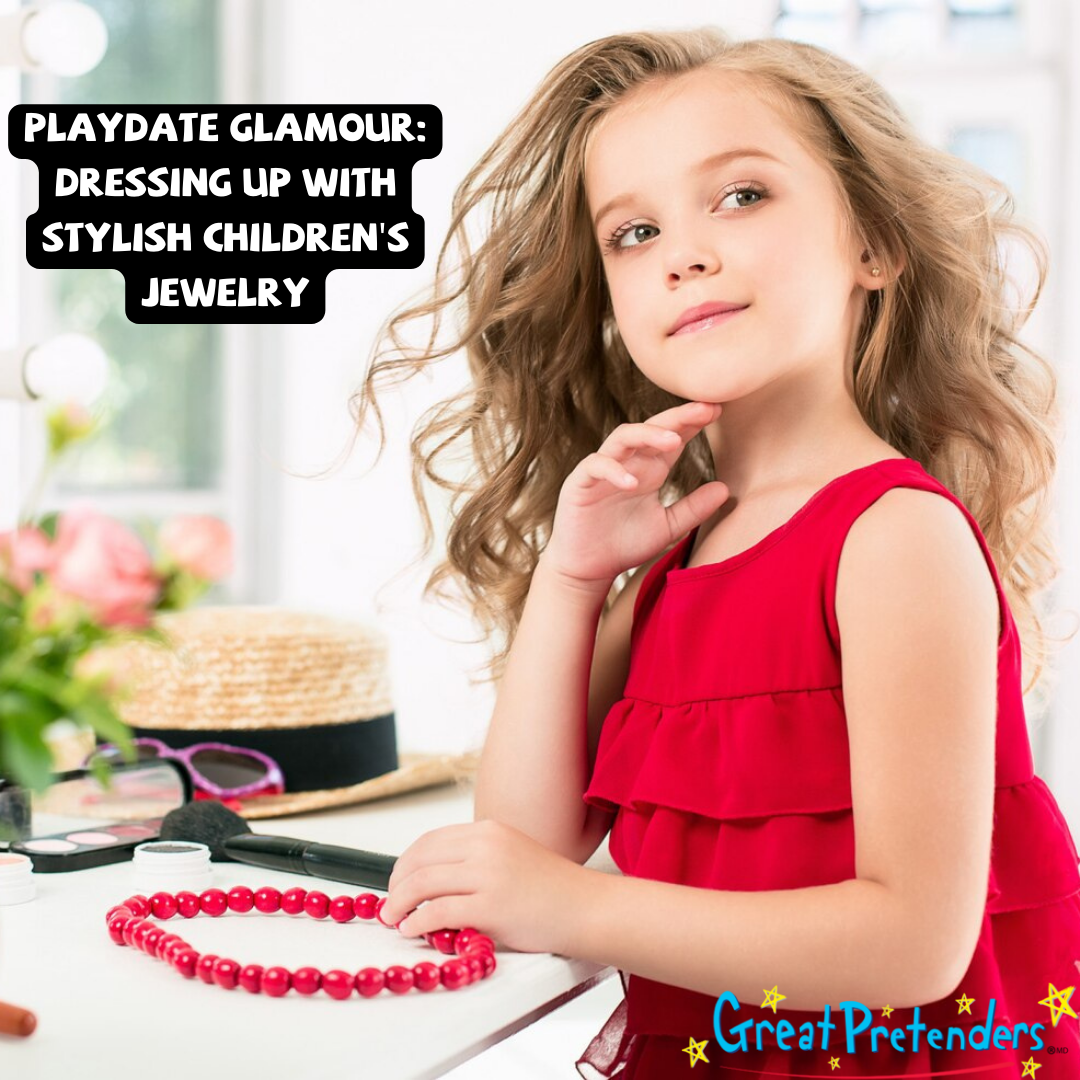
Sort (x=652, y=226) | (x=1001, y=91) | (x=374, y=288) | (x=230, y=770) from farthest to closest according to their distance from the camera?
(x=374, y=288) < (x=1001, y=91) < (x=230, y=770) < (x=652, y=226)

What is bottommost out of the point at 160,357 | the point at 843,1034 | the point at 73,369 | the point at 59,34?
the point at 843,1034

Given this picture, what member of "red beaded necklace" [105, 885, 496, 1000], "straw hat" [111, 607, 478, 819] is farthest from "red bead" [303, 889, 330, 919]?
"straw hat" [111, 607, 478, 819]

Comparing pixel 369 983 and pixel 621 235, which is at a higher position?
pixel 621 235

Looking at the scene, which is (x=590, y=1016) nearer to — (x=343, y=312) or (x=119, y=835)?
(x=119, y=835)

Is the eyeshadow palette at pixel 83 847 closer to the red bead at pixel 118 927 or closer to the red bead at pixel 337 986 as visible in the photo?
the red bead at pixel 118 927

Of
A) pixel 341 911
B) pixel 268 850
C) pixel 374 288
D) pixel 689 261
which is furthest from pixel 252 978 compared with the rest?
pixel 374 288

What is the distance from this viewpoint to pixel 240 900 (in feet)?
2.49

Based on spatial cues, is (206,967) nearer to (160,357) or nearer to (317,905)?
(317,905)

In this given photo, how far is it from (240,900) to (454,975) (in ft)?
0.56

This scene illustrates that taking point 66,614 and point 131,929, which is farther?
point 131,929

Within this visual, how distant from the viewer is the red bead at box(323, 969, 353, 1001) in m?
0.62

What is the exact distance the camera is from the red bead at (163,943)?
670mm

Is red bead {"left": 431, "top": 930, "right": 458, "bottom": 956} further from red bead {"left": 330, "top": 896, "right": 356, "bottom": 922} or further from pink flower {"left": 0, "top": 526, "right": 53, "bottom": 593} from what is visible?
pink flower {"left": 0, "top": 526, "right": 53, "bottom": 593}

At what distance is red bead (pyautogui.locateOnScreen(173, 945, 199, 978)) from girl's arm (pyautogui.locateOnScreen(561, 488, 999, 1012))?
0.18 meters
